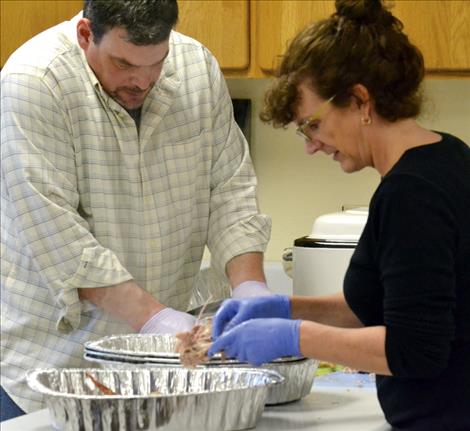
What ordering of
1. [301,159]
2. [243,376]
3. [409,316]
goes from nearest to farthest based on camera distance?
[409,316] → [243,376] → [301,159]

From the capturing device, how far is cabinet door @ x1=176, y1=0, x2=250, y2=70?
3.00 metres

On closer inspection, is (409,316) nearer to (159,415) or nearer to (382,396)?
(382,396)

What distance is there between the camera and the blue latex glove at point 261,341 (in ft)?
4.90

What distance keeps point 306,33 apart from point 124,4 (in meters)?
0.53

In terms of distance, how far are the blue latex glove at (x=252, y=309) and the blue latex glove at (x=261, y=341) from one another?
0.13m

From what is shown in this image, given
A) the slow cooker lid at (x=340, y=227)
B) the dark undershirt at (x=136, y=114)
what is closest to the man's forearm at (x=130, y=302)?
the dark undershirt at (x=136, y=114)

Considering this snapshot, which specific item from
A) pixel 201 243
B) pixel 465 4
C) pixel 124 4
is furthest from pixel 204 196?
pixel 465 4

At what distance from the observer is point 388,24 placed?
1.51 m

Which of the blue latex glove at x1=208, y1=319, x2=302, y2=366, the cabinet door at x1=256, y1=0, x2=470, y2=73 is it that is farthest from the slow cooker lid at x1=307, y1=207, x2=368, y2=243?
the blue latex glove at x1=208, y1=319, x2=302, y2=366

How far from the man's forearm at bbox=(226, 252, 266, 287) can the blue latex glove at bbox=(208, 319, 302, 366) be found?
23.1 inches

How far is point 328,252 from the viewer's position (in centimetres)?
252

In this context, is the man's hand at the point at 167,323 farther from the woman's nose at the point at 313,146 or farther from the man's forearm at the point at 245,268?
the woman's nose at the point at 313,146

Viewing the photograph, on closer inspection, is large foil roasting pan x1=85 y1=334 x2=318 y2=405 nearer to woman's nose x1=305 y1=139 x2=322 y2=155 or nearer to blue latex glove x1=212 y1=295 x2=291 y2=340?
blue latex glove x1=212 y1=295 x2=291 y2=340

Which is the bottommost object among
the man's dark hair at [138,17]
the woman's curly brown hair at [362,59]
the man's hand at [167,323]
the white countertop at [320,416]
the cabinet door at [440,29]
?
the white countertop at [320,416]
